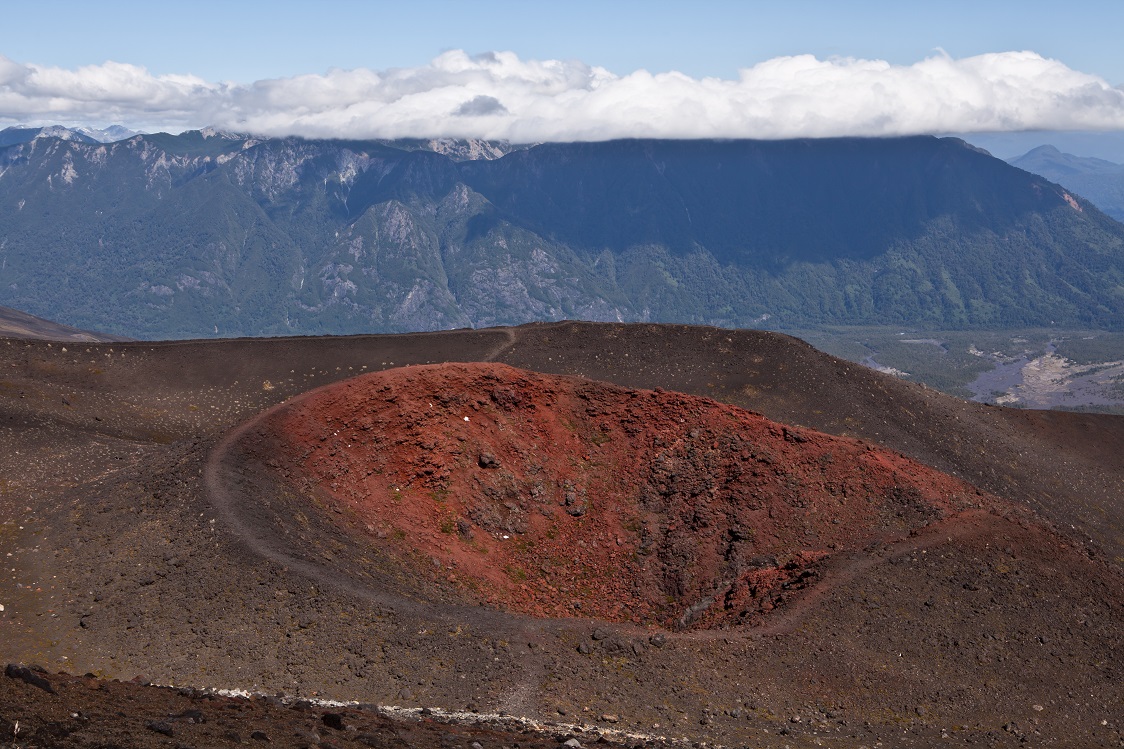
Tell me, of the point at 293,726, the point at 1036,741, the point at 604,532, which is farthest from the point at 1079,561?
the point at 293,726

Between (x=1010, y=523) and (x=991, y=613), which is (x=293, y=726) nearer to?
(x=991, y=613)

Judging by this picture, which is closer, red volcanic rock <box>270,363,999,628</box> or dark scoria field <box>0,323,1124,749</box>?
dark scoria field <box>0,323,1124,749</box>

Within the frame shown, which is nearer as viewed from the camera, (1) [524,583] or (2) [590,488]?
(1) [524,583]

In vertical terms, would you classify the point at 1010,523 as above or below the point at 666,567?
above

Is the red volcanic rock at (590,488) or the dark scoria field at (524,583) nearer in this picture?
the dark scoria field at (524,583)
